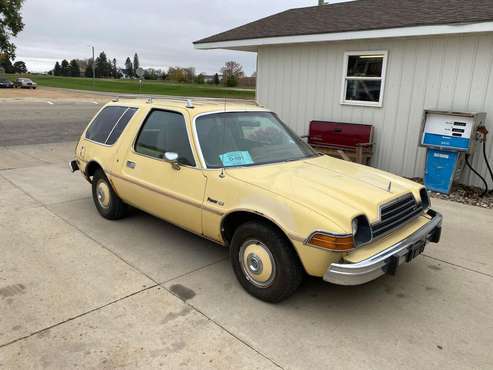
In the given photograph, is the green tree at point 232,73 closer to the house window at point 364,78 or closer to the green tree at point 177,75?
the green tree at point 177,75

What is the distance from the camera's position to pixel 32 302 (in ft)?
10.8

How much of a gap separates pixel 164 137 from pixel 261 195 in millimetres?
1558

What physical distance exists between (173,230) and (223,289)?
160cm

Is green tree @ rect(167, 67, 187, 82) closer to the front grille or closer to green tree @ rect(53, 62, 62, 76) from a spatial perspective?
green tree @ rect(53, 62, 62, 76)

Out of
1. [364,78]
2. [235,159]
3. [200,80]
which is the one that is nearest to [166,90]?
[200,80]

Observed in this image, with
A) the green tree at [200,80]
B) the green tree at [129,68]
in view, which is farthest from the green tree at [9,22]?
the green tree at [129,68]

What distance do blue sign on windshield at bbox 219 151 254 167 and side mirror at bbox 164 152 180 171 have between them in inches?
17.7

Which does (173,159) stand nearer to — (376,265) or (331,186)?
(331,186)

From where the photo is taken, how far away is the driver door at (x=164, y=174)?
150 inches

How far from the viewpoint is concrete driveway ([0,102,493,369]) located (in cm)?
274

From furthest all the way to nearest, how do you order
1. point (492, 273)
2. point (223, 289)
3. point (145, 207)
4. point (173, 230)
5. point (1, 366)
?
point (173, 230)
point (145, 207)
point (492, 273)
point (223, 289)
point (1, 366)

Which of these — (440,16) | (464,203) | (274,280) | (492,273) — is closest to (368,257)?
(274,280)

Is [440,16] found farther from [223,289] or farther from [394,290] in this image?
[223,289]

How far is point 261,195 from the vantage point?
3246 mm
